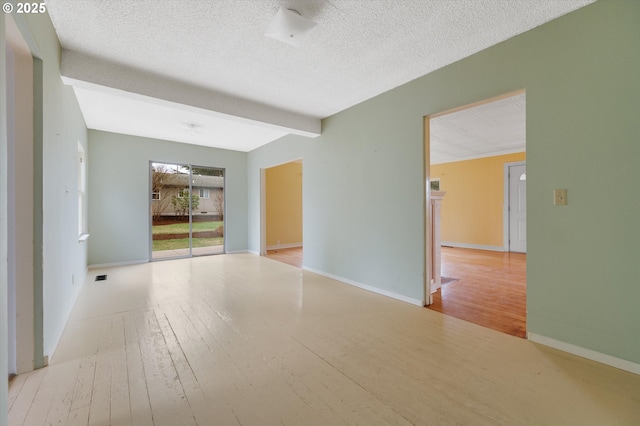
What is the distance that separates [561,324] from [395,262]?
1.62 meters

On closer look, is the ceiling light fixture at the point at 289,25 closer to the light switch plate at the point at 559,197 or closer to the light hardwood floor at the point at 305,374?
the light switch plate at the point at 559,197

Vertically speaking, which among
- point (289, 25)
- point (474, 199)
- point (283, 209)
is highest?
point (289, 25)

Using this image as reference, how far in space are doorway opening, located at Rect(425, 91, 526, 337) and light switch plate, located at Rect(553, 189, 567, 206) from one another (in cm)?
95

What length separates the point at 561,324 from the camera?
2.15 m

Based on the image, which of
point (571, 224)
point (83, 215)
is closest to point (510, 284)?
point (571, 224)

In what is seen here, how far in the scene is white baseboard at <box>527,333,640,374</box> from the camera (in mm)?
1859

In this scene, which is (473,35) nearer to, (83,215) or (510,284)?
(510,284)

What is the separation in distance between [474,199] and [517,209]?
1058 mm

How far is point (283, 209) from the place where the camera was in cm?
812

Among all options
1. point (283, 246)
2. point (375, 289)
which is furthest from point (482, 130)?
point (283, 246)

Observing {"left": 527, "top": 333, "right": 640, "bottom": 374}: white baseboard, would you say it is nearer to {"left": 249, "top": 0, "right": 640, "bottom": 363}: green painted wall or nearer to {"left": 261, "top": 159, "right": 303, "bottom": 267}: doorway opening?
{"left": 249, "top": 0, "right": 640, "bottom": 363}: green painted wall

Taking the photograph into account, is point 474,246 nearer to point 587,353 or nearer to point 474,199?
point 474,199

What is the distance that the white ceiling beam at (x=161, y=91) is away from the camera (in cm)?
275

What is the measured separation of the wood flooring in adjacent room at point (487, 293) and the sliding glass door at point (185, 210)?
552 cm
